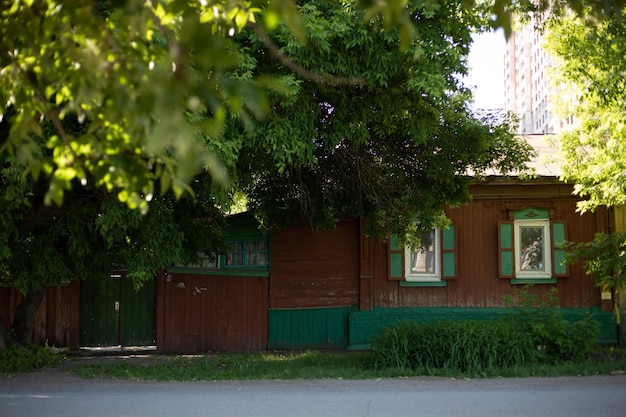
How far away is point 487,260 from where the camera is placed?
54.4 ft

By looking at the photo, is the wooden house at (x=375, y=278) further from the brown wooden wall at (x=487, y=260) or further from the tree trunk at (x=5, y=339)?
the tree trunk at (x=5, y=339)

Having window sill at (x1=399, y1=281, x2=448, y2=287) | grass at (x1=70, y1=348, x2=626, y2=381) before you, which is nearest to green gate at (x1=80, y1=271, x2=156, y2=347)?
grass at (x1=70, y1=348, x2=626, y2=381)

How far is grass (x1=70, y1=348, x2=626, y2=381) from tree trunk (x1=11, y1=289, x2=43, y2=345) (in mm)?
1272

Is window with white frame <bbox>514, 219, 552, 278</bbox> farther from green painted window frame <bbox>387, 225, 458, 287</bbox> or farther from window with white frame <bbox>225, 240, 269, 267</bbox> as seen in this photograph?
window with white frame <bbox>225, 240, 269, 267</bbox>

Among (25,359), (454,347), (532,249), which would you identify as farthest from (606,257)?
(25,359)

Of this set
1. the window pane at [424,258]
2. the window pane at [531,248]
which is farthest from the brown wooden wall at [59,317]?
the window pane at [531,248]

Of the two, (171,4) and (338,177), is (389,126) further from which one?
(171,4)

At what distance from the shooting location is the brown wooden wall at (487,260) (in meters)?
16.4

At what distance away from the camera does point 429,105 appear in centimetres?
1129

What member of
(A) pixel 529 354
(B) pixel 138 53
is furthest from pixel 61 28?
(A) pixel 529 354

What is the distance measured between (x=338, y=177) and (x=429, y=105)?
309cm

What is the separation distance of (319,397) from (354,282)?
7067 mm

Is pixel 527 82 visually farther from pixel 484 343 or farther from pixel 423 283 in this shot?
pixel 484 343

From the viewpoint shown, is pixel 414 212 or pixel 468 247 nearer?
pixel 414 212
